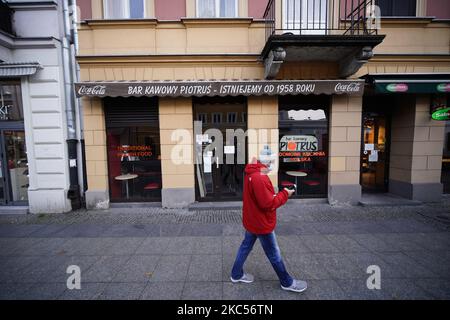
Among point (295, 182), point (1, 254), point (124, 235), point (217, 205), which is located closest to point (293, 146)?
point (295, 182)

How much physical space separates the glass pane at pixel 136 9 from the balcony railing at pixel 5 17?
3.08 m

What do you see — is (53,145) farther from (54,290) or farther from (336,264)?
(336,264)

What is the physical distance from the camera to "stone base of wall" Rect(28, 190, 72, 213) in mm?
5887

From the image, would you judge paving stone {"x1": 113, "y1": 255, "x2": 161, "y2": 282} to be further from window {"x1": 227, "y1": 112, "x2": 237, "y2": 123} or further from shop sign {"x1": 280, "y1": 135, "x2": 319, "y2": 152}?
shop sign {"x1": 280, "y1": 135, "x2": 319, "y2": 152}

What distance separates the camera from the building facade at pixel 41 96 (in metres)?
5.64

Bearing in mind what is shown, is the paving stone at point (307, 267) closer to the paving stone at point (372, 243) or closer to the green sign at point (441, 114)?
the paving stone at point (372, 243)

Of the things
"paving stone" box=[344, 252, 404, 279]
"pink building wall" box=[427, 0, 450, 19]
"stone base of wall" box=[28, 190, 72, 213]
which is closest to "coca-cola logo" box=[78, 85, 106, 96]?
"stone base of wall" box=[28, 190, 72, 213]

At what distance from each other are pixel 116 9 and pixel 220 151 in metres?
5.05

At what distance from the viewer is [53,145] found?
589 centimetres

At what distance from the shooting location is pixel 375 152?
7273 mm

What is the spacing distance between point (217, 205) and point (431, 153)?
656cm

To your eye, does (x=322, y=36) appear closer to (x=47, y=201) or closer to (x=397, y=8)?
(x=397, y=8)

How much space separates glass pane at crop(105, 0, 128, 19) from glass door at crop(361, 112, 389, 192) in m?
8.15

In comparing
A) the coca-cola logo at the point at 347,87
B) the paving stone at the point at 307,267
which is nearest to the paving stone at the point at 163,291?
the paving stone at the point at 307,267
